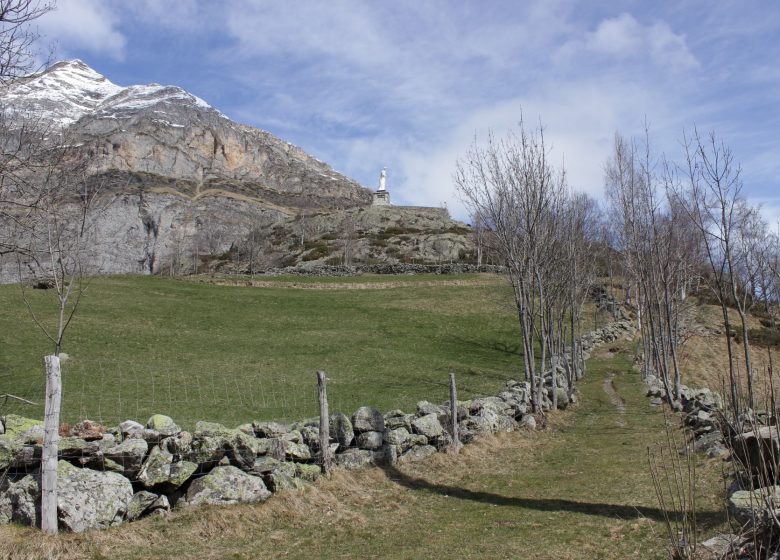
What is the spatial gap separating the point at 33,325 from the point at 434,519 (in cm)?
2667

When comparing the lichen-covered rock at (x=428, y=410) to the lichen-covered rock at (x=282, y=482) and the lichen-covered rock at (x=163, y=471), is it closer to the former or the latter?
the lichen-covered rock at (x=282, y=482)

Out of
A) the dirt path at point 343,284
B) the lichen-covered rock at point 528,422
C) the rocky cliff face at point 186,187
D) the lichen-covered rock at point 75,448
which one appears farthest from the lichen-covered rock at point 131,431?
the rocky cliff face at point 186,187

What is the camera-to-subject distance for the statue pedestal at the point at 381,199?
11644 centimetres

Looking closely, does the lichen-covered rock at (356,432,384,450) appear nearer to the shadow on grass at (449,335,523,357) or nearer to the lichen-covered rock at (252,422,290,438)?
the lichen-covered rock at (252,422,290,438)

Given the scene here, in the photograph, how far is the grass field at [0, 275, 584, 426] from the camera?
17594 millimetres

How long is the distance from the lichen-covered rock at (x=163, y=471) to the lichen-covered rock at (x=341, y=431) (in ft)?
10.8

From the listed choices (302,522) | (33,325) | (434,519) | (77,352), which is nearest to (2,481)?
(302,522)

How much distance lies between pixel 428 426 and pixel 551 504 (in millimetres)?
3900

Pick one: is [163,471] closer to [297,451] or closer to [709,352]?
[297,451]

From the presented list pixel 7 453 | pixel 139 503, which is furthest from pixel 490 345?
pixel 7 453

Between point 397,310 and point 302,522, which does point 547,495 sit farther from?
point 397,310

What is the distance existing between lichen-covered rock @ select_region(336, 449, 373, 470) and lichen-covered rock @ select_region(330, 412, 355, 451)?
0.59 feet

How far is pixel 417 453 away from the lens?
41.2 ft

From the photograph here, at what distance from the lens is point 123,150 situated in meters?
155
